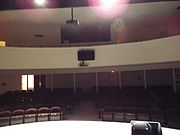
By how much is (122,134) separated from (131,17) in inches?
271

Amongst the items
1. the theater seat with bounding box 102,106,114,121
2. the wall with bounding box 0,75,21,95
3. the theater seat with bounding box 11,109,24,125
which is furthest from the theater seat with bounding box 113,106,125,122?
the wall with bounding box 0,75,21,95

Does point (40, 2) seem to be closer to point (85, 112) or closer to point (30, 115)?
point (30, 115)

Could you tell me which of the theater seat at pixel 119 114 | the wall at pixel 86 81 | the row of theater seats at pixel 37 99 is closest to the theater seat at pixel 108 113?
the theater seat at pixel 119 114

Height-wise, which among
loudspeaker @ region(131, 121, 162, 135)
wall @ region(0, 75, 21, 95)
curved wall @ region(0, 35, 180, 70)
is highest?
curved wall @ region(0, 35, 180, 70)

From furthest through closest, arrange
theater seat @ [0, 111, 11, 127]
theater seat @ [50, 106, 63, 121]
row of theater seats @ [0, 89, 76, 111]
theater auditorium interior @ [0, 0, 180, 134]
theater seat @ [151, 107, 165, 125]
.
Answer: row of theater seats @ [0, 89, 76, 111] < theater seat @ [50, 106, 63, 121] < theater auditorium interior @ [0, 0, 180, 134] < theater seat @ [0, 111, 11, 127] < theater seat @ [151, 107, 165, 125]

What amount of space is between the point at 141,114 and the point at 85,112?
119 inches

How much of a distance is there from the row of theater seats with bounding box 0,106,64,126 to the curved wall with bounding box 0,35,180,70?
69.8 inches

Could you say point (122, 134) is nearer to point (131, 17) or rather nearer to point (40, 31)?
point (131, 17)

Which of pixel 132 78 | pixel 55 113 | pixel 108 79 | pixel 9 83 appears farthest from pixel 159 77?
pixel 9 83

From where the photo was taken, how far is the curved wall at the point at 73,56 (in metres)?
9.49

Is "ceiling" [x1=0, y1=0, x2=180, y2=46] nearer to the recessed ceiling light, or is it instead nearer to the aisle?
the recessed ceiling light

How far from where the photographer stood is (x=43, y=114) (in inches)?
387

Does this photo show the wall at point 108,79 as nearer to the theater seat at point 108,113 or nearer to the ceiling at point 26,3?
the theater seat at point 108,113

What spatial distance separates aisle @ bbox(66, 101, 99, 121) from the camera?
10469mm
